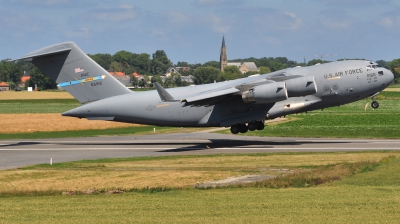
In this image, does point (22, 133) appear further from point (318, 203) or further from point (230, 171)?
point (318, 203)

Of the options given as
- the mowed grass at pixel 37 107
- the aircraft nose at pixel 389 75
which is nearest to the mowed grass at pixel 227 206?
the aircraft nose at pixel 389 75

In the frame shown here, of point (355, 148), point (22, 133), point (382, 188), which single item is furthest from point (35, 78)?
point (382, 188)

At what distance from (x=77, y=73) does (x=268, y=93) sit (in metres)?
12.2

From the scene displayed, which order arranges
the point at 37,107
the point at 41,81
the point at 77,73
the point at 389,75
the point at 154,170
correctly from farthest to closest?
the point at 41,81 → the point at 37,107 → the point at 77,73 → the point at 389,75 → the point at 154,170

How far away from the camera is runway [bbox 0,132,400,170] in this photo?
36.2 m

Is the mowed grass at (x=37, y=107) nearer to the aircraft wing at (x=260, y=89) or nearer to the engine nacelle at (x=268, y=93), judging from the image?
the aircraft wing at (x=260, y=89)

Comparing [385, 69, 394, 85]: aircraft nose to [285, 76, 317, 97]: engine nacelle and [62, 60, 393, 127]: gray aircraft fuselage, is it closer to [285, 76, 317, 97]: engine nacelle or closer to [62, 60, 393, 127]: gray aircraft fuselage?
[62, 60, 393, 127]: gray aircraft fuselage

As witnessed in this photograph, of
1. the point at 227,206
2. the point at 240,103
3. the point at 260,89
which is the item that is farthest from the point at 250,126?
the point at 227,206

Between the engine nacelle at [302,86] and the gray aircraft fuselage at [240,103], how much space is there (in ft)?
4.04

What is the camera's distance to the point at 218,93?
3706 centimetres

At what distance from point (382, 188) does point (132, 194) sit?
807 cm

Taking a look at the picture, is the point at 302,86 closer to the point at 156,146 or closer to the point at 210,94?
the point at 210,94

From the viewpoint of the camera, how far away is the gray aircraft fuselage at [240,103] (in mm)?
37594

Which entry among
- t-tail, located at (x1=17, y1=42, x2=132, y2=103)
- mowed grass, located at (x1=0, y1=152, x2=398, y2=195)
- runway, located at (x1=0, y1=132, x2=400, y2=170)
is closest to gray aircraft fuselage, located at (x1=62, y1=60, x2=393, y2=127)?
t-tail, located at (x1=17, y1=42, x2=132, y2=103)
